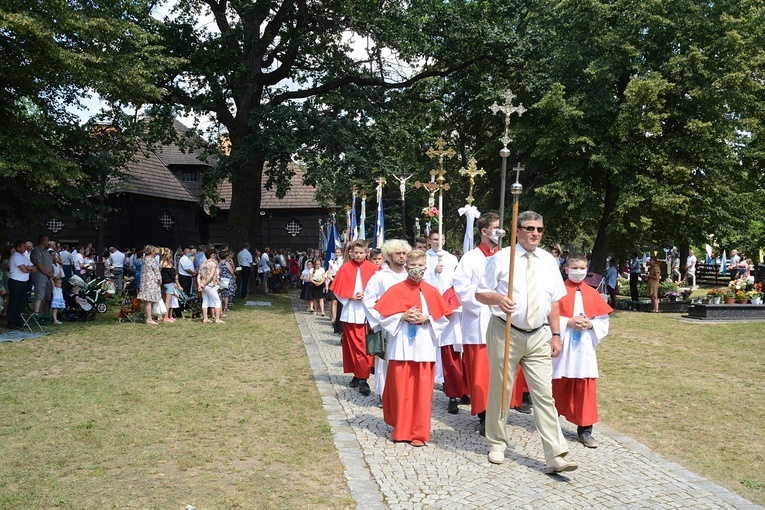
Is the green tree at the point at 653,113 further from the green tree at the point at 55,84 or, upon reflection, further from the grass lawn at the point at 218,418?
the green tree at the point at 55,84

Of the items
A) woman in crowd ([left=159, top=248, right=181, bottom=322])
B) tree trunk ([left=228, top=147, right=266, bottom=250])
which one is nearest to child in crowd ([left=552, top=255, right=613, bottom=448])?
woman in crowd ([left=159, top=248, right=181, bottom=322])

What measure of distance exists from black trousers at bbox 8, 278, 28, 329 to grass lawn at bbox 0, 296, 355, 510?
2.14 metres

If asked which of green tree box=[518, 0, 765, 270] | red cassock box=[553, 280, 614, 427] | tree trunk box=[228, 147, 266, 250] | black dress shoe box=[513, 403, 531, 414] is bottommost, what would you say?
black dress shoe box=[513, 403, 531, 414]

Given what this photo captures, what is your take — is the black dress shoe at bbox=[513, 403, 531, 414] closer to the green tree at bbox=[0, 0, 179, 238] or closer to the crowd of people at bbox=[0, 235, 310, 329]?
the crowd of people at bbox=[0, 235, 310, 329]

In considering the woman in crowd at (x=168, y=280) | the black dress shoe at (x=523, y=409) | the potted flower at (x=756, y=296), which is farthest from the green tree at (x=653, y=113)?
the black dress shoe at (x=523, y=409)

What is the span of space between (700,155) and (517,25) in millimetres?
8295

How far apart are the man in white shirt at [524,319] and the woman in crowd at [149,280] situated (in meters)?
11.0

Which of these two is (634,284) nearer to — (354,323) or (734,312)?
(734,312)

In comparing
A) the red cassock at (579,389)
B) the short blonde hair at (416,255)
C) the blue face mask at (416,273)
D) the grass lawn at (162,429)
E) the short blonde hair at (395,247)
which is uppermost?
the short blonde hair at (395,247)

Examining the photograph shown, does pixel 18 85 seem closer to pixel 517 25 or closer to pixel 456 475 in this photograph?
pixel 456 475

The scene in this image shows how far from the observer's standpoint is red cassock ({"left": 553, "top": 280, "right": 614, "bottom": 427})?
6988mm

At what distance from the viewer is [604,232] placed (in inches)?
934

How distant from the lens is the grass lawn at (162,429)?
5363 millimetres

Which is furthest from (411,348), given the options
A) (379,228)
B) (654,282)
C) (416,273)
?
(654,282)
